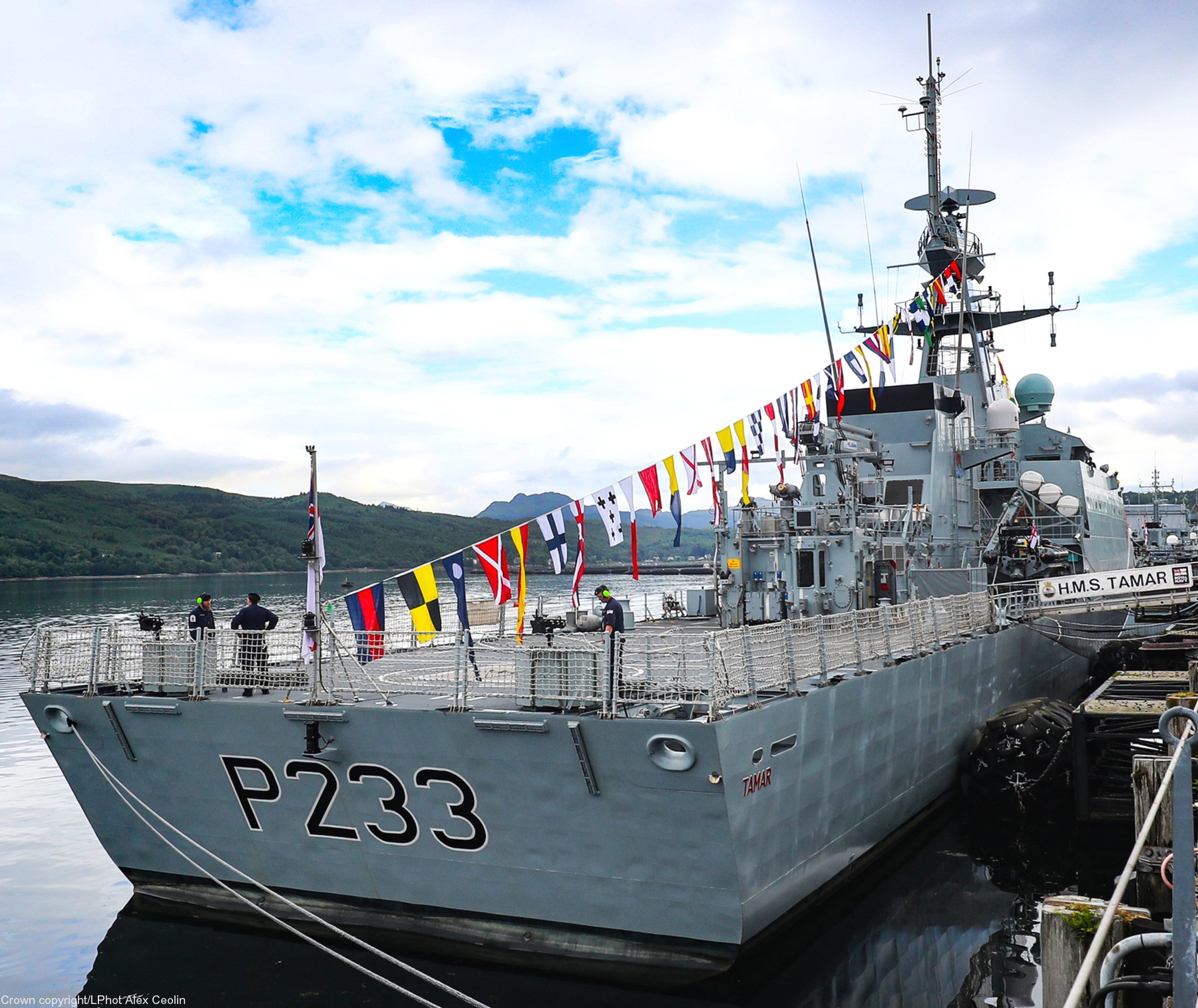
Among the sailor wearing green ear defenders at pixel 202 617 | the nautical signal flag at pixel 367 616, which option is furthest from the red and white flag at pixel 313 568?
the sailor wearing green ear defenders at pixel 202 617

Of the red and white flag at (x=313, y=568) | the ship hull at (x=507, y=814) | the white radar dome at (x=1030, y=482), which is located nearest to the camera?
the ship hull at (x=507, y=814)

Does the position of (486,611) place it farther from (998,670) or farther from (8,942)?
(998,670)

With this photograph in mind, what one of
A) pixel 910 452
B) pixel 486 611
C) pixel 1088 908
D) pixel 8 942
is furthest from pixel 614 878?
pixel 910 452

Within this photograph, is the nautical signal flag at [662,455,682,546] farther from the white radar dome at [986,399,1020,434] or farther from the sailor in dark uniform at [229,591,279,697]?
the white radar dome at [986,399,1020,434]

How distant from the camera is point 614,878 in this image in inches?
350

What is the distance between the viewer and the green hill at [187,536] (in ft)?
321

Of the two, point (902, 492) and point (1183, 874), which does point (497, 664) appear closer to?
point (1183, 874)

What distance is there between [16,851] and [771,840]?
37.3ft

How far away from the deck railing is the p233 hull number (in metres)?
0.76

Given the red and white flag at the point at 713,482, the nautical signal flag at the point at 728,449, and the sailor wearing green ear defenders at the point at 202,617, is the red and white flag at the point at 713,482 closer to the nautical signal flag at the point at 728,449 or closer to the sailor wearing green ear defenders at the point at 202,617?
the nautical signal flag at the point at 728,449

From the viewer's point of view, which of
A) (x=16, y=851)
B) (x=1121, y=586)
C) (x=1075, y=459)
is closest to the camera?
(x=16, y=851)

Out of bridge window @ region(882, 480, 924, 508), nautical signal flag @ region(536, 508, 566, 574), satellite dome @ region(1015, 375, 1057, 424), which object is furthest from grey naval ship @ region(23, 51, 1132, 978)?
satellite dome @ region(1015, 375, 1057, 424)

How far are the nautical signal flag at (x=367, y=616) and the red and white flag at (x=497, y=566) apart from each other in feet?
4.69

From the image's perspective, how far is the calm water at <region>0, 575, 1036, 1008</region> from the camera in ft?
29.3
